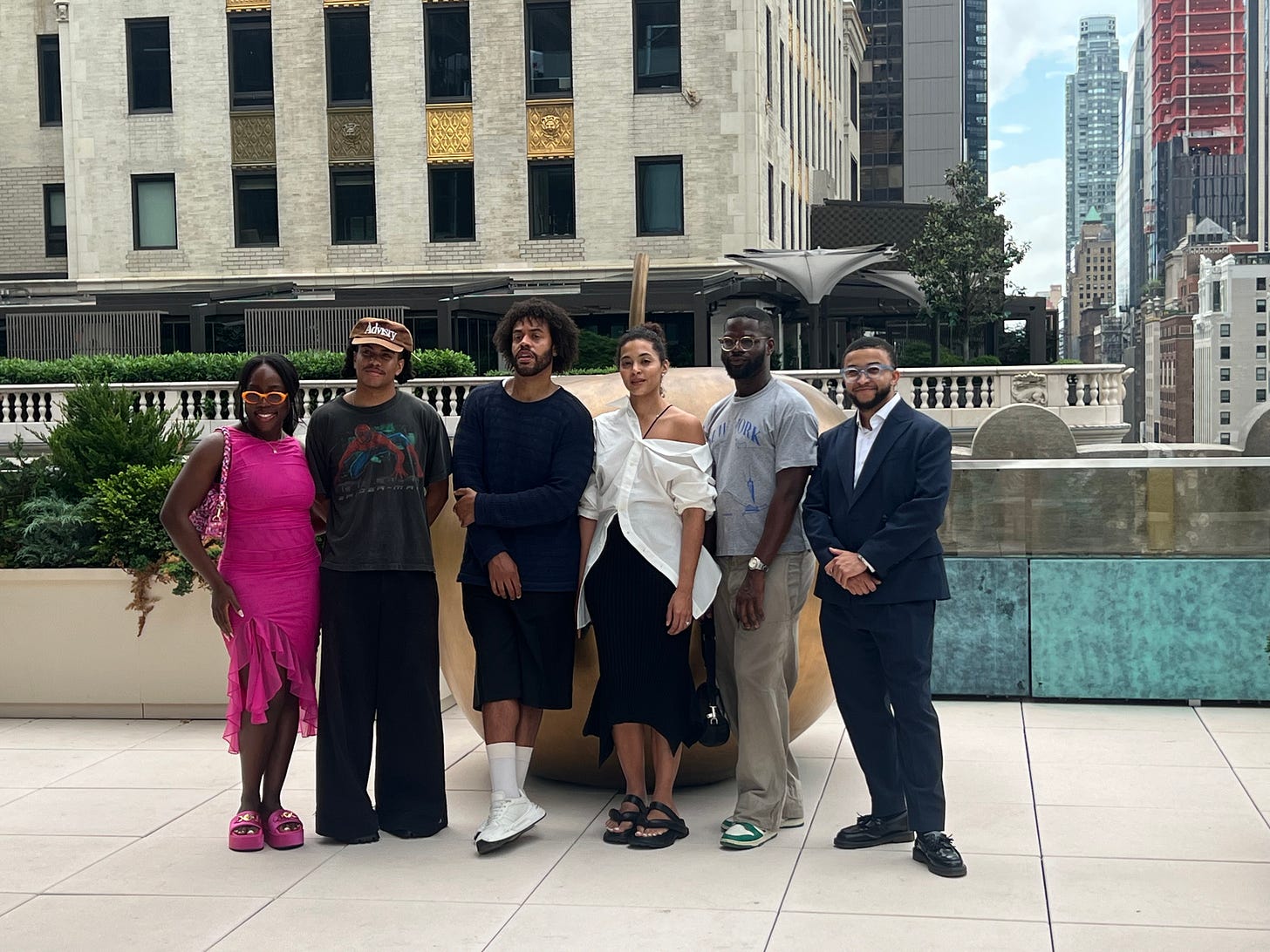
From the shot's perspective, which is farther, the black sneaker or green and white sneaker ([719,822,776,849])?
green and white sneaker ([719,822,776,849])

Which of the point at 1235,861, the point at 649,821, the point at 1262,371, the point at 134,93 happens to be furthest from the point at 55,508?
the point at 1262,371

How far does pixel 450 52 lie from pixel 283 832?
31.2 m

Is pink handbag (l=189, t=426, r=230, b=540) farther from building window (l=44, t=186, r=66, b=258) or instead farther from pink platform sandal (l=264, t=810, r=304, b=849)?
building window (l=44, t=186, r=66, b=258)

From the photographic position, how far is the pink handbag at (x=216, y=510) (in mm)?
5836

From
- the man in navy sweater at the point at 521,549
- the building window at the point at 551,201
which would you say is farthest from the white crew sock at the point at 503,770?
the building window at the point at 551,201

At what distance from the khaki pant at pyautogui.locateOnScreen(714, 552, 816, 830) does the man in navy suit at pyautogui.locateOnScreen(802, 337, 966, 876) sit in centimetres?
15

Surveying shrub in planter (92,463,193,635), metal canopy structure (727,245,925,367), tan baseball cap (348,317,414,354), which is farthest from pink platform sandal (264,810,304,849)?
metal canopy structure (727,245,925,367)

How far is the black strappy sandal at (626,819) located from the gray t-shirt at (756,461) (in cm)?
106

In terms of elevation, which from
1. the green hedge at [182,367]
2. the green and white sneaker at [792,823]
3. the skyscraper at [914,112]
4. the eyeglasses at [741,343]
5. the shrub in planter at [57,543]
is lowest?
the green and white sneaker at [792,823]

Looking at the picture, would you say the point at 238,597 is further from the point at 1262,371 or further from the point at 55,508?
the point at 1262,371

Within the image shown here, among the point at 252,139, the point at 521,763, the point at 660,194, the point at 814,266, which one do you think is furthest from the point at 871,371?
the point at 252,139

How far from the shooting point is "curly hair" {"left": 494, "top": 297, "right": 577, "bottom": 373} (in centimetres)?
590

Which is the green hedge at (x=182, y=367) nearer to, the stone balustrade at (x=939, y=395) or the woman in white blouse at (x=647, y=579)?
the stone balustrade at (x=939, y=395)

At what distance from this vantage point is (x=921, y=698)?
217 inches
